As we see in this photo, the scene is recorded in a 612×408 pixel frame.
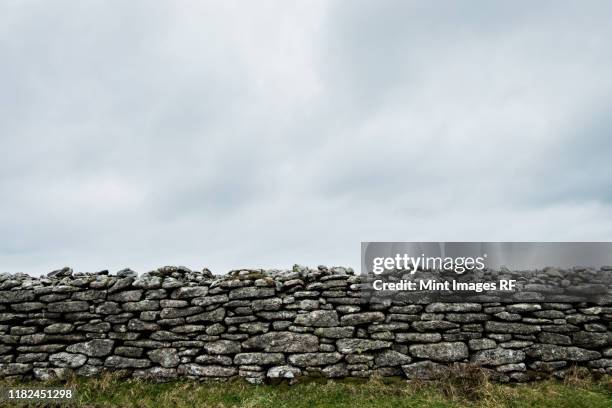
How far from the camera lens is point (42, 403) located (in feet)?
23.7

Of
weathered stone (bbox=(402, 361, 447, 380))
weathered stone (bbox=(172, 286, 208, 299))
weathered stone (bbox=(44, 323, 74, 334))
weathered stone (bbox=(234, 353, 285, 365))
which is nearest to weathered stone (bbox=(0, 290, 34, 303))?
weathered stone (bbox=(44, 323, 74, 334))

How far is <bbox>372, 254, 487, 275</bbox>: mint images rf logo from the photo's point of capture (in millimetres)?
8312

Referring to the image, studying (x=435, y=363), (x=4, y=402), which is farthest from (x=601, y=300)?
(x=4, y=402)

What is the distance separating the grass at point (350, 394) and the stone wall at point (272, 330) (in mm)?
262

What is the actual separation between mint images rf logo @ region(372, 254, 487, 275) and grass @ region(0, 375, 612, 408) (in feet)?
6.52

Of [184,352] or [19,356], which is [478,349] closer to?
[184,352]

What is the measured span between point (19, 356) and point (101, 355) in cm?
172

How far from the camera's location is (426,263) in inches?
331

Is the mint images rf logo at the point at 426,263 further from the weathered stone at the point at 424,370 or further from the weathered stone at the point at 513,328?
the weathered stone at the point at 424,370

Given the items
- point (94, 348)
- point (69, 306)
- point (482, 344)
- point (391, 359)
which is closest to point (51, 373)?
point (94, 348)

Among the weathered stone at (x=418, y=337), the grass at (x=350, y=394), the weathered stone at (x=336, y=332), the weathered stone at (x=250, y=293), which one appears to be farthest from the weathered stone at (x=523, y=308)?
the weathered stone at (x=250, y=293)

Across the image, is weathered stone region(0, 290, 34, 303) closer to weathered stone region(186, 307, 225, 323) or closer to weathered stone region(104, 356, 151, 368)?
weathered stone region(104, 356, 151, 368)

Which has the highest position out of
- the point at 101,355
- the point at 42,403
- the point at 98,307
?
the point at 98,307

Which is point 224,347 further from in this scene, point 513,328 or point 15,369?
point 513,328
